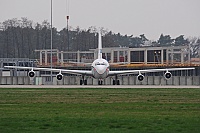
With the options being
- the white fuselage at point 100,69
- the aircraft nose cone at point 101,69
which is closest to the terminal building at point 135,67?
the white fuselage at point 100,69

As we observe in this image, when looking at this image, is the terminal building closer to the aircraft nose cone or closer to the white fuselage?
the white fuselage

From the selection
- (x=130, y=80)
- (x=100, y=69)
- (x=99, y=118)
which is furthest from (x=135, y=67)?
(x=99, y=118)

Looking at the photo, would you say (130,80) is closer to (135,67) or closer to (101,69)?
(135,67)

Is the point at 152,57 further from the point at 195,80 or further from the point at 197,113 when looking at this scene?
the point at 197,113

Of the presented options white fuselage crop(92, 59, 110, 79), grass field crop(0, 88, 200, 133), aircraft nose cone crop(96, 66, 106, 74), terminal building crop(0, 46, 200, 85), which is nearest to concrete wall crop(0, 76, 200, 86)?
terminal building crop(0, 46, 200, 85)

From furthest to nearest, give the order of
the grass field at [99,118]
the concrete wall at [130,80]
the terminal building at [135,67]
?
the terminal building at [135,67], the concrete wall at [130,80], the grass field at [99,118]

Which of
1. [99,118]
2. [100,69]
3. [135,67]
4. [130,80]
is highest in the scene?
[135,67]

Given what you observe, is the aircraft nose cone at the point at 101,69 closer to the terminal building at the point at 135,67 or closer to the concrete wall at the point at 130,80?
the terminal building at the point at 135,67

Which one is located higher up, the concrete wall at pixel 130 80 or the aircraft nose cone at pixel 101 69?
the aircraft nose cone at pixel 101 69

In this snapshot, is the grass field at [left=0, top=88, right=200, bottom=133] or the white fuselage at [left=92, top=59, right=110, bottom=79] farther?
the white fuselage at [left=92, top=59, right=110, bottom=79]

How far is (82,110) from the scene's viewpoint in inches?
1219

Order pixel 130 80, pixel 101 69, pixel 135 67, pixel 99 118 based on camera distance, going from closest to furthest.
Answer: pixel 99 118 < pixel 101 69 < pixel 130 80 < pixel 135 67

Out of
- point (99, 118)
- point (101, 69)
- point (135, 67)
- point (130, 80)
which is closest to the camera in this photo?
point (99, 118)

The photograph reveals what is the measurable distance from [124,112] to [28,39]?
163 metres
